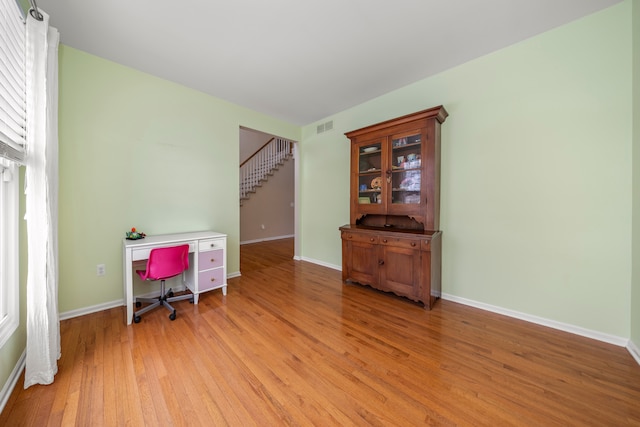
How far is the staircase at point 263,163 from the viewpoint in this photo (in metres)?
6.81

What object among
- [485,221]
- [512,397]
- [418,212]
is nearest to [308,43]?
[418,212]

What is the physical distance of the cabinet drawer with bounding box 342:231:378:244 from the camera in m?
2.83

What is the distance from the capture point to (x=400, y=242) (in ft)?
8.51

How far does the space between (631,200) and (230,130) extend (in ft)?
14.3

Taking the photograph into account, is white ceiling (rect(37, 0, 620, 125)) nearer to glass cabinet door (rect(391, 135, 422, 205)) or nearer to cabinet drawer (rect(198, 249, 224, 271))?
glass cabinet door (rect(391, 135, 422, 205))

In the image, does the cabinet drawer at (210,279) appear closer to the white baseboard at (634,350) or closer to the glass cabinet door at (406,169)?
the glass cabinet door at (406,169)

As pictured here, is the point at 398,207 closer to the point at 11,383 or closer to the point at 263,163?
the point at 11,383

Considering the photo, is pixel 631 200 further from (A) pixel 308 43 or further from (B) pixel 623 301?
(A) pixel 308 43

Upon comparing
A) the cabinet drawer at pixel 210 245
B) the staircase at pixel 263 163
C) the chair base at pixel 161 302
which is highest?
the staircase at pixel 263 163

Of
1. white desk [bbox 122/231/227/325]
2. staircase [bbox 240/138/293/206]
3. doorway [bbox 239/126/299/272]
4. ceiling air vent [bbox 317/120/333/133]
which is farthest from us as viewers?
staircase [bbox 240/138/293/206]

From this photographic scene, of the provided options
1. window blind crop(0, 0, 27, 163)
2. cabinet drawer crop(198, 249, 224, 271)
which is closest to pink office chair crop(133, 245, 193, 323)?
cabinet drawer crop(198, 249, 224, 271)

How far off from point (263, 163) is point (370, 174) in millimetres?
4754

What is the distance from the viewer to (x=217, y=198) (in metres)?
3.36

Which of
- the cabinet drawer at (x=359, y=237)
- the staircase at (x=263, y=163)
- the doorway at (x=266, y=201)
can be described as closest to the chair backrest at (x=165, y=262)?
the cabinet drawer at (x=359, y=237)
